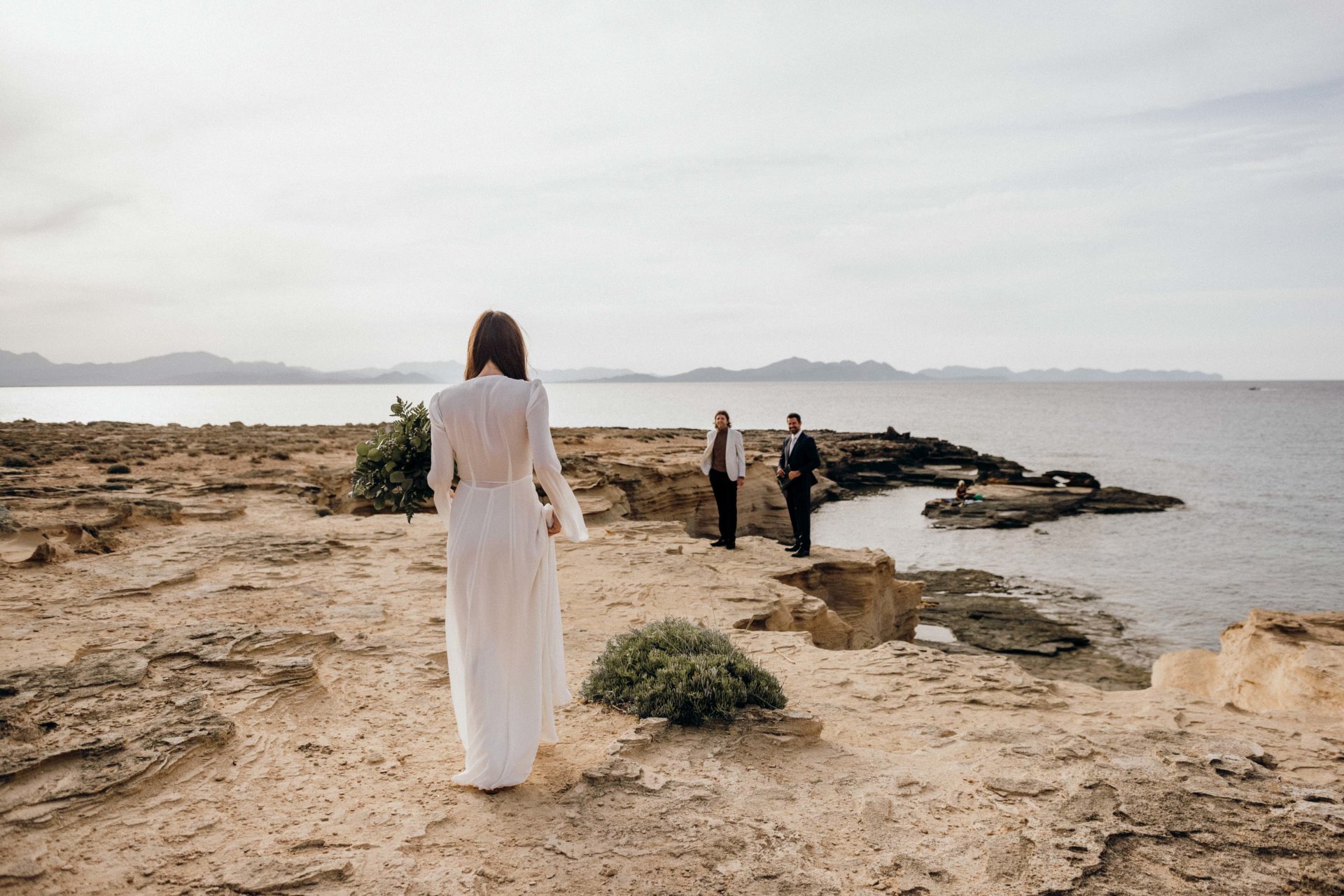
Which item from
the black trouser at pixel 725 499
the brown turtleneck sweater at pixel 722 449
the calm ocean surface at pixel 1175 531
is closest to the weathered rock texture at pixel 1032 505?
the calm ocean surface at pixel 1175 531

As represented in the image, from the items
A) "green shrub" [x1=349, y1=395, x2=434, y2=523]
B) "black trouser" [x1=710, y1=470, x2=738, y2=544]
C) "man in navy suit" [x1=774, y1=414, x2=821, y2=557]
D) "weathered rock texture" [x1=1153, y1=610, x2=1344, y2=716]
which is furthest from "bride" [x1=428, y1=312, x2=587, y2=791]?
"man in navy suit" [x1=774, y1=414, x2=821, y2=557]

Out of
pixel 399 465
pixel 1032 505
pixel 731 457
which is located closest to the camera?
pixel 399 465

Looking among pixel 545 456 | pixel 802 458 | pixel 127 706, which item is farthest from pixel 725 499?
pixel 127 706

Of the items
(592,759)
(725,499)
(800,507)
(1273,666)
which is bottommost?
(1273,666)

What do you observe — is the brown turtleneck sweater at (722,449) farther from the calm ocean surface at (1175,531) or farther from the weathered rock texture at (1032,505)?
the weathered rock texture at (1032,505)

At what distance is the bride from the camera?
3.88 meters

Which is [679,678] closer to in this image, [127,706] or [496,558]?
[496,558]

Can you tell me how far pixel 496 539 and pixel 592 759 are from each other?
4.94ft

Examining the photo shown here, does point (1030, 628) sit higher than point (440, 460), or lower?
lower

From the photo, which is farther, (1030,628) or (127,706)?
(1030,628)

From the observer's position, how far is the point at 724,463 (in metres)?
11.6

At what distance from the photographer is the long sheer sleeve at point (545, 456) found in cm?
384

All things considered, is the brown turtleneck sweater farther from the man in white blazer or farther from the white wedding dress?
the white wedding dress

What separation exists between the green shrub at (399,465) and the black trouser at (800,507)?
307 inches
